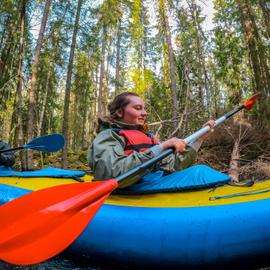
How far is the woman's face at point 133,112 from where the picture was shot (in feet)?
8.06

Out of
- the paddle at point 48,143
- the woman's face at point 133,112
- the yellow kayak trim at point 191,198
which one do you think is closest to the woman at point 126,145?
the woman's face at point 133,112

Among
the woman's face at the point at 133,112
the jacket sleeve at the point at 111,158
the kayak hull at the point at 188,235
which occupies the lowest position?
the kayak hull at the point at 188,235

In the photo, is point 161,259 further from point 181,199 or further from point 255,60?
point 255,60

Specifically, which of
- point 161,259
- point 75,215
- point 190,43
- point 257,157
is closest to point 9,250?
point 75,215

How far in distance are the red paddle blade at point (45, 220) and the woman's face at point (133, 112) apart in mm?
900

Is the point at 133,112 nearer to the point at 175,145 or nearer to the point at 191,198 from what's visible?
the point at 175,145

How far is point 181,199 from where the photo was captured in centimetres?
189

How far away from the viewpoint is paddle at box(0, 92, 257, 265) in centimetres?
137

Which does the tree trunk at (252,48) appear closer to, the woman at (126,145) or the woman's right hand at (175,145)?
the woman at (126,145)

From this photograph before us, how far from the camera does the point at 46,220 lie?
147cm

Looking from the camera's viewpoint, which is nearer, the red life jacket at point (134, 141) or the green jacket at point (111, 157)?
the green jacket at point (111, 157)

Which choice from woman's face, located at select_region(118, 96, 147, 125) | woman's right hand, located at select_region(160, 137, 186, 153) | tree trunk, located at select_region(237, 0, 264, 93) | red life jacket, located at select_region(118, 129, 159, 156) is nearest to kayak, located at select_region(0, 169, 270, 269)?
woman's right hand, located at select_region(160, 137, 186, 153)

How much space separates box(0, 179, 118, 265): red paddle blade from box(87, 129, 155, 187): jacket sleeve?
1.01ft

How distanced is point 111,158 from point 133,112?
0.58m
